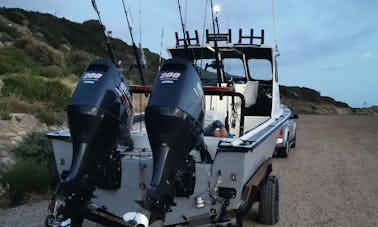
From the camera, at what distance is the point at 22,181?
7141 millimetres

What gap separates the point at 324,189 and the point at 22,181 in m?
4.92

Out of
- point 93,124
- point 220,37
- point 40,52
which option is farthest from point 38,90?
point 40,52

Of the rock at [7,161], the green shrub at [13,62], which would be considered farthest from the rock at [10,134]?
the green shrub at [13,62]

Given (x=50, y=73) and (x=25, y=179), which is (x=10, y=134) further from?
(x=50, y=73)

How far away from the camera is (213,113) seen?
668 centimetres

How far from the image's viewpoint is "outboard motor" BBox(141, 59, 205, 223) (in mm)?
3670

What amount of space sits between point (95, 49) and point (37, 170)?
113 ft

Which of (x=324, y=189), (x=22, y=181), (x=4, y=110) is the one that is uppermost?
(x=4, y=110)

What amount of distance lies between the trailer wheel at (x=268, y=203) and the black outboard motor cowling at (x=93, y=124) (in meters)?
2.19

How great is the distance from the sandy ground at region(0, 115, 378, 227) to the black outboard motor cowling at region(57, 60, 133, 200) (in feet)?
6.59

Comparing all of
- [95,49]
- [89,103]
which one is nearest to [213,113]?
[89,103]

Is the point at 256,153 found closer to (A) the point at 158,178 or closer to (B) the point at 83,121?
(A) the point at 158,178

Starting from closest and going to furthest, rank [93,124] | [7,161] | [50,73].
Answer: [93,124]
[7,161]
[50,73]

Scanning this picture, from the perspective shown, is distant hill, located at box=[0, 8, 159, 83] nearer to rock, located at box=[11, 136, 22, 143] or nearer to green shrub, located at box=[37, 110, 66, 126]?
green shrub, located at box=[37, 110, 66, 126]
